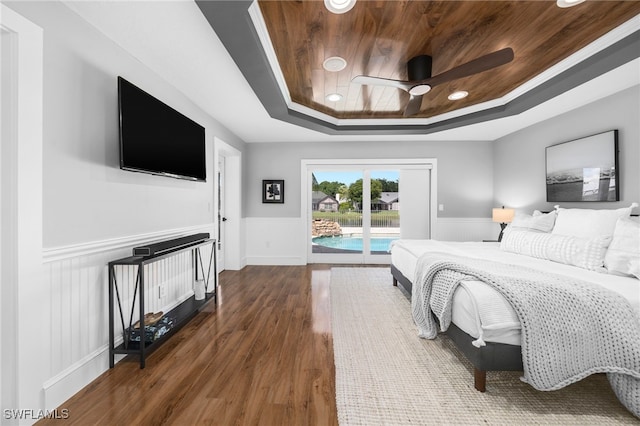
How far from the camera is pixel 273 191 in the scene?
17.1ft

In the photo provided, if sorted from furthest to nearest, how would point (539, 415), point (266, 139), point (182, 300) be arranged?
point (266, 139) < point (182, 300) < point (539, 415)

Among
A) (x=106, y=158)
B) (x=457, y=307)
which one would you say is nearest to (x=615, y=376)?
(x=457, y=307)

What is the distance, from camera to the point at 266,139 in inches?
194

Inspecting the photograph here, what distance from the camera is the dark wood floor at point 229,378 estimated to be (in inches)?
58.4

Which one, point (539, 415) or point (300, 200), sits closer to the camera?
point (539, 415)

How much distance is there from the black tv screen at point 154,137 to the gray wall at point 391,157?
2.29 meters

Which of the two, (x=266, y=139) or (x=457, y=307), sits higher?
(x=266, y=139)

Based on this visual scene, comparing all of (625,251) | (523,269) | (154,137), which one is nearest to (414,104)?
(523,269)

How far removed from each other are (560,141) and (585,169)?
1.92 feet

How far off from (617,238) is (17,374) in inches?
156

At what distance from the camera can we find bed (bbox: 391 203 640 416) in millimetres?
1560

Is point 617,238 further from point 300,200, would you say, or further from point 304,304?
point 300,200

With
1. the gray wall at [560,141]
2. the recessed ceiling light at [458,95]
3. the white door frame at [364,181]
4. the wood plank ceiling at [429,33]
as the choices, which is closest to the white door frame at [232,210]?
the white door frame at [364,181]

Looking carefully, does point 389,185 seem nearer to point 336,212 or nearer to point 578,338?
point 336,212
